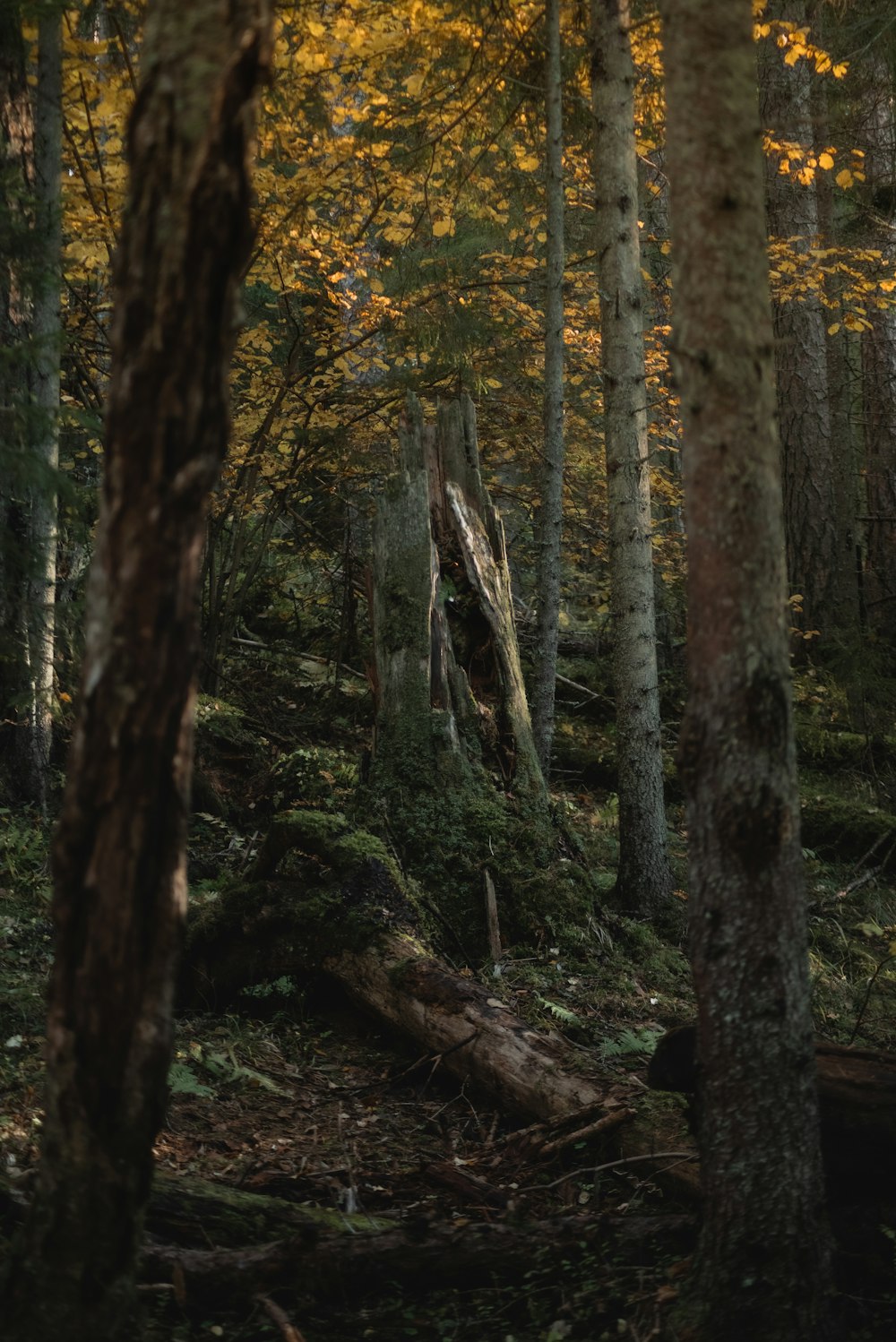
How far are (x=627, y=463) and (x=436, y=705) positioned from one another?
2.47 metres

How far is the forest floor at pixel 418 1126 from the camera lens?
321 cm

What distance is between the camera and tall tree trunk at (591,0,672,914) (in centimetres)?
780

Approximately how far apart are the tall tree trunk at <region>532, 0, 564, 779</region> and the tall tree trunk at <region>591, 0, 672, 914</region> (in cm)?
102

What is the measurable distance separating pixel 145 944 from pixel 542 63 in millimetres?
9618

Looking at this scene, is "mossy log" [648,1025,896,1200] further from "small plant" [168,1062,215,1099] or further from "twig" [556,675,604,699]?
"twig" [556,675,604,699]

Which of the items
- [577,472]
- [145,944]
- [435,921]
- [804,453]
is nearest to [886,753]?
[804,453]

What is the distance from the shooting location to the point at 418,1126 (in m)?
4.76

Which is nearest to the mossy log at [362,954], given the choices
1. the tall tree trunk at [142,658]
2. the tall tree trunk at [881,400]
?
the tall tree trunk at [142,658]

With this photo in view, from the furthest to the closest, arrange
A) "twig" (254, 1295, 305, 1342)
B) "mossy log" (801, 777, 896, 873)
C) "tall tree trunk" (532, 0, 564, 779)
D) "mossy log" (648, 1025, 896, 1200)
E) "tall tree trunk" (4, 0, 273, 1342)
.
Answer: "mossy log" (801, 777, 896, 873) → "tall tree trunk" (532, 0, 564, 779) → "mossy log" (648, 1025, 896, 1200) → "twig" (254, 1295, 305, 1342) → "tall tree trunk" (4, 0, 273, 1342)

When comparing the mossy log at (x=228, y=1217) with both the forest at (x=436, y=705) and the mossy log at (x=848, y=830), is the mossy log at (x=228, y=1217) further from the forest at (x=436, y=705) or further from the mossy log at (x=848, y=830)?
the mossy log at (x=848, y=830)


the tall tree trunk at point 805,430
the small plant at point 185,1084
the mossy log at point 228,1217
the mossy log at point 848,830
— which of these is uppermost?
the tall tree trunk at point 805,430

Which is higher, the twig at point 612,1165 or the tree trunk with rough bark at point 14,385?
the tree trunk with rough bark at point 14,385

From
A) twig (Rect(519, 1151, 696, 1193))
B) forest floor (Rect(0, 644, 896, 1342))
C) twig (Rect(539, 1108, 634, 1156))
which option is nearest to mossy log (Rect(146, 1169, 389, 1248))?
forest floor (Rect(0, 644, 896, 1342))

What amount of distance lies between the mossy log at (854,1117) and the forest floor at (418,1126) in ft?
1.01
